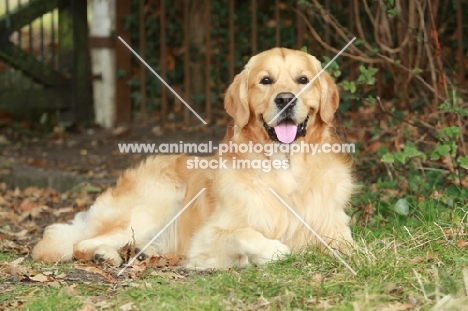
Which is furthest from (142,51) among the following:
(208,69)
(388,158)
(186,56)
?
(388,158)

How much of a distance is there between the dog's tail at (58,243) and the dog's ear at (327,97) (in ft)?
5.95

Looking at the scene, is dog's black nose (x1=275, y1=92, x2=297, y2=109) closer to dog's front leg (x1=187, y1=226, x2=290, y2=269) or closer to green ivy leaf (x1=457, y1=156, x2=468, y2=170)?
dog's front leg (x1=187, y1=226, x2=290, y2=269)

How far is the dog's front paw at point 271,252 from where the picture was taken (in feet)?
15.6

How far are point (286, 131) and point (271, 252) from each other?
71 centimetres

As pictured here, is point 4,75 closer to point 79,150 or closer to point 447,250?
point 79,150

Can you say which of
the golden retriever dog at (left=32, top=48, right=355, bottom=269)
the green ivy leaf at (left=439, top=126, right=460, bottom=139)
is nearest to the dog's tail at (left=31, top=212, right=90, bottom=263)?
the golden retriever dog at (left=32, top=48, right=355, bottom=269)

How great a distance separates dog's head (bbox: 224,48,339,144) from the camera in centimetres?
489

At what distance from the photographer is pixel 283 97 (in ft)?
15.8

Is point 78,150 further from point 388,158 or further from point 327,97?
point 327,97

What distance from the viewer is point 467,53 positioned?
9711 millimetres

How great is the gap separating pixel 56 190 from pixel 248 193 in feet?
10.1

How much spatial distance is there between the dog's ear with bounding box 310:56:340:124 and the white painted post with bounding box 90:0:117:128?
196 inches

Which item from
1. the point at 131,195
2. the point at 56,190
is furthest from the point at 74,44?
the point at 131,195

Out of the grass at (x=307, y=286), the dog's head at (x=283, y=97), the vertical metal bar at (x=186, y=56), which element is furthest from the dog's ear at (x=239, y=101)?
the vertical metal bar at (x=186, y=56)
